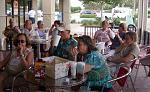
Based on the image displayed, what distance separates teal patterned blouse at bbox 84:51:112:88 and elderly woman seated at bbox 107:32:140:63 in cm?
146

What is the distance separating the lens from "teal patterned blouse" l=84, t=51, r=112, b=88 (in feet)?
12.0

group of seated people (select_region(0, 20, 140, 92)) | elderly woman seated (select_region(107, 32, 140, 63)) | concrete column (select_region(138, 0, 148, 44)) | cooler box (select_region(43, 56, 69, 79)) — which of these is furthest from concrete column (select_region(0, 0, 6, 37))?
cooler box (select_region(43, 56, 69, 79))

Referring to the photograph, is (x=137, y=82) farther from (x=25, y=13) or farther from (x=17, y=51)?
(x=25, y=13)

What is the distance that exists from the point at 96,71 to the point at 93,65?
3.2 inches

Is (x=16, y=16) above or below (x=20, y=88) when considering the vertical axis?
above

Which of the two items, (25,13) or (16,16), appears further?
(25,13)

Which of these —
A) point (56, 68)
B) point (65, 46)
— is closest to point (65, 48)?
point (65, 46)

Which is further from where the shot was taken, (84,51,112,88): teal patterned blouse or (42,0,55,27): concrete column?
(42,0,55,27): concrete column

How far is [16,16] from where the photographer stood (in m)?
13.3

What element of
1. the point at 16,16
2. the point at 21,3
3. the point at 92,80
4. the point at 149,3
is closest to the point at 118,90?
the point at 92,80

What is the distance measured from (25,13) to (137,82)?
9100 millimetres

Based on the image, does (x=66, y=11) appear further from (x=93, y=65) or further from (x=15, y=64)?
(x=93, y=65)

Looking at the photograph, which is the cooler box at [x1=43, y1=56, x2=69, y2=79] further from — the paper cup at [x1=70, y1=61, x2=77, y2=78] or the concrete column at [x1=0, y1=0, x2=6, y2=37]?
the concrete column at [x1=0, y1=0, x2=6, y2=37]

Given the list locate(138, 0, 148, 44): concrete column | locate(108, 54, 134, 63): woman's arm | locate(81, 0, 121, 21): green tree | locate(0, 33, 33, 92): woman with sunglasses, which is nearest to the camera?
locate(0, 33, 33, 92): woman with sunglasses
